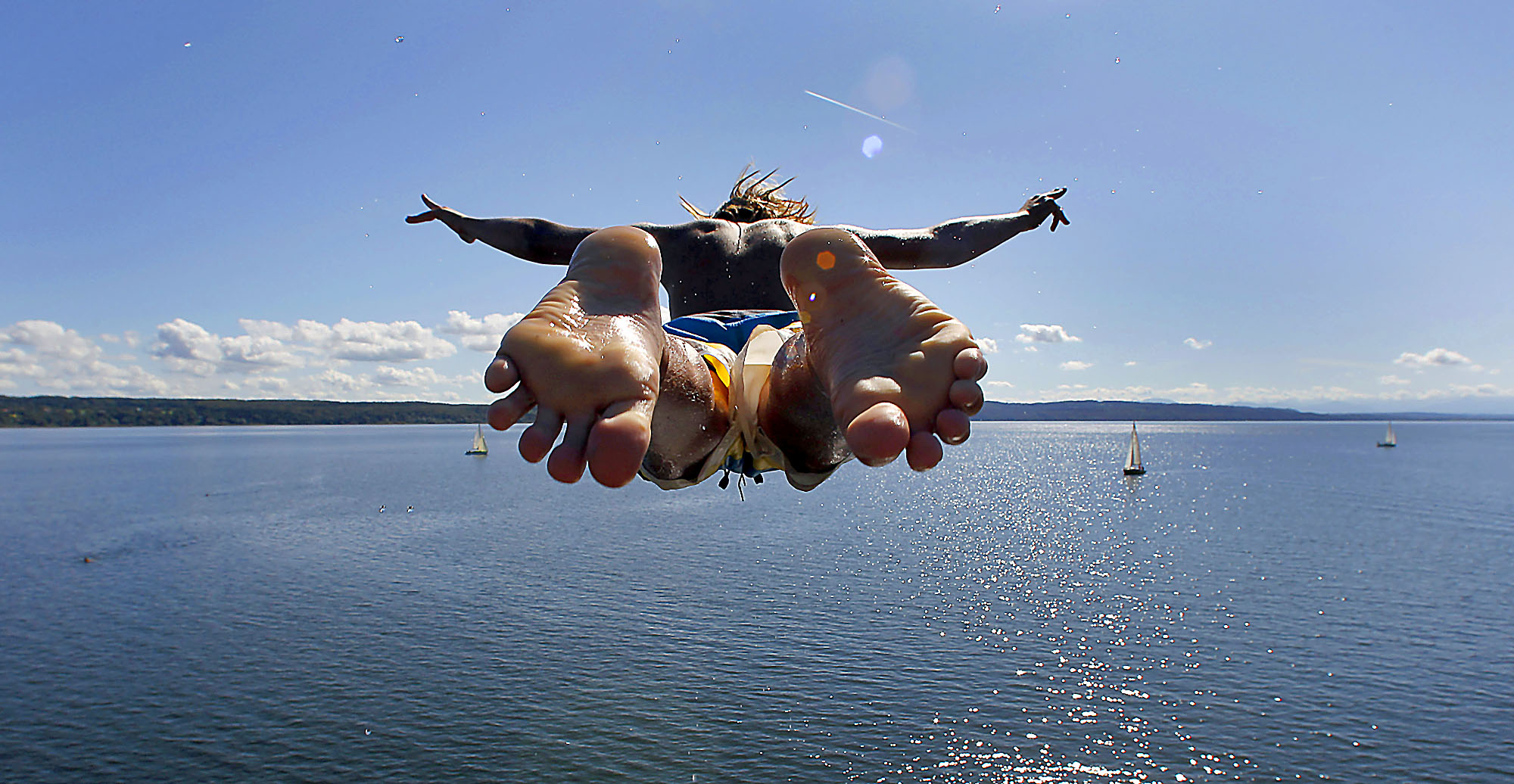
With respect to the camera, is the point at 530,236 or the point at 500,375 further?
the point at 530,236

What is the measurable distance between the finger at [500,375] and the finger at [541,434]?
4.9 inches

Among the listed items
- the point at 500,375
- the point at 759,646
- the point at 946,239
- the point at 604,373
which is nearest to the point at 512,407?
the point at 500,375

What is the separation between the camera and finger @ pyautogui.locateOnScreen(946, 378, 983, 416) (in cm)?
277

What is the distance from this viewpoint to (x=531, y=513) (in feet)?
197

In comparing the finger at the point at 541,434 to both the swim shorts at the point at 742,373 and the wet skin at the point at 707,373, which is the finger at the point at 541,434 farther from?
the swim shorts at the point at 742,373

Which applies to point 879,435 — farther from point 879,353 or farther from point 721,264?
point 721,264

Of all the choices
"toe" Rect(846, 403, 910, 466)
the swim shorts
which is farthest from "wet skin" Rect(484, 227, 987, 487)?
the swim shorts

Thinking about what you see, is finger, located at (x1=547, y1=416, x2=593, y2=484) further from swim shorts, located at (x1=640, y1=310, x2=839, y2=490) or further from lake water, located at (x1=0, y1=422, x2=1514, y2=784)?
lake water, located at (x1=0, y1=422, x2=1514, y2=784)

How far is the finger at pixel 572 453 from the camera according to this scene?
255 centimetres

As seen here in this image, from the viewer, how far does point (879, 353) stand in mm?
3062

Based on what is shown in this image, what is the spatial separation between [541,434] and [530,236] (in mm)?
2027

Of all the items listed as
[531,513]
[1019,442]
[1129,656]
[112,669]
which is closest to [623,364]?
[1129,656]

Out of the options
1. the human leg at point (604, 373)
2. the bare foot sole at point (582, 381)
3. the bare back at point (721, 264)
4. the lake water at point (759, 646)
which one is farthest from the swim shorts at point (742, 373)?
the lake water at point (759, 646)

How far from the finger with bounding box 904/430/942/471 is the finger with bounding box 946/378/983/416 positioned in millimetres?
142
